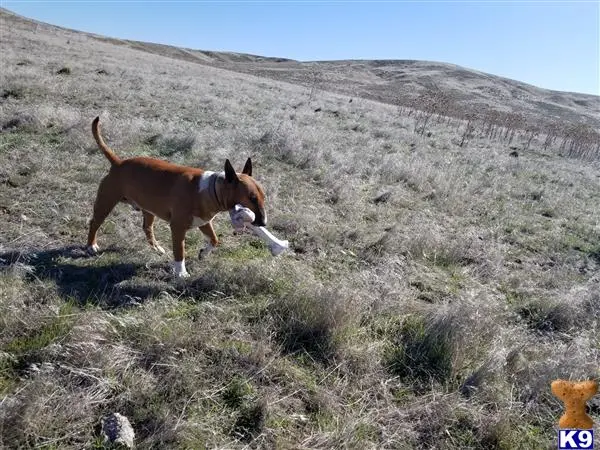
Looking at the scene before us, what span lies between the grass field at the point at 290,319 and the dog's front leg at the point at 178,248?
151mm

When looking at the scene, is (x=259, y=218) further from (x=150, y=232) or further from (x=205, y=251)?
(x=150, y=232)

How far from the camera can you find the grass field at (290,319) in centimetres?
305

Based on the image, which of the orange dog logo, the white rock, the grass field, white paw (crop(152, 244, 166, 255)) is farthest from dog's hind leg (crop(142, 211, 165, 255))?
the orange dog logo

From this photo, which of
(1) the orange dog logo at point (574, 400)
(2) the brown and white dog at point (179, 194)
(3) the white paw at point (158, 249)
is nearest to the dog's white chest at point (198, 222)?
(2) the brown and white dog at point (179, 194)

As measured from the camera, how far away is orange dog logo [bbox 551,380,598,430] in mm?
3311

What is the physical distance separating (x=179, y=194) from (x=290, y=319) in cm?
176

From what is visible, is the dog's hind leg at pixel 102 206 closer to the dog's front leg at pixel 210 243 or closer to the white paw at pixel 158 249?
the white paw at pixel 158 249

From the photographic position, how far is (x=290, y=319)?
4129 millimetres

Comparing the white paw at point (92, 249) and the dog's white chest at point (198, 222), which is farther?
the white paw at point (92, 249)

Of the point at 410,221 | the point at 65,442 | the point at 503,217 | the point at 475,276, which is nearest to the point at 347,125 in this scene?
the point at 503,217

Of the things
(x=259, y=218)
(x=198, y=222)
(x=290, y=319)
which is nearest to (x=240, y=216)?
(x=259, y=218)

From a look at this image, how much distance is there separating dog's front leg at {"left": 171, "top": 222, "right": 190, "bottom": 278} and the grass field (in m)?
0.15

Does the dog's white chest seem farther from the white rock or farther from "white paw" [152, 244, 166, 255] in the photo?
the white rock

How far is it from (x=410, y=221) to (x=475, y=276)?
180cm
